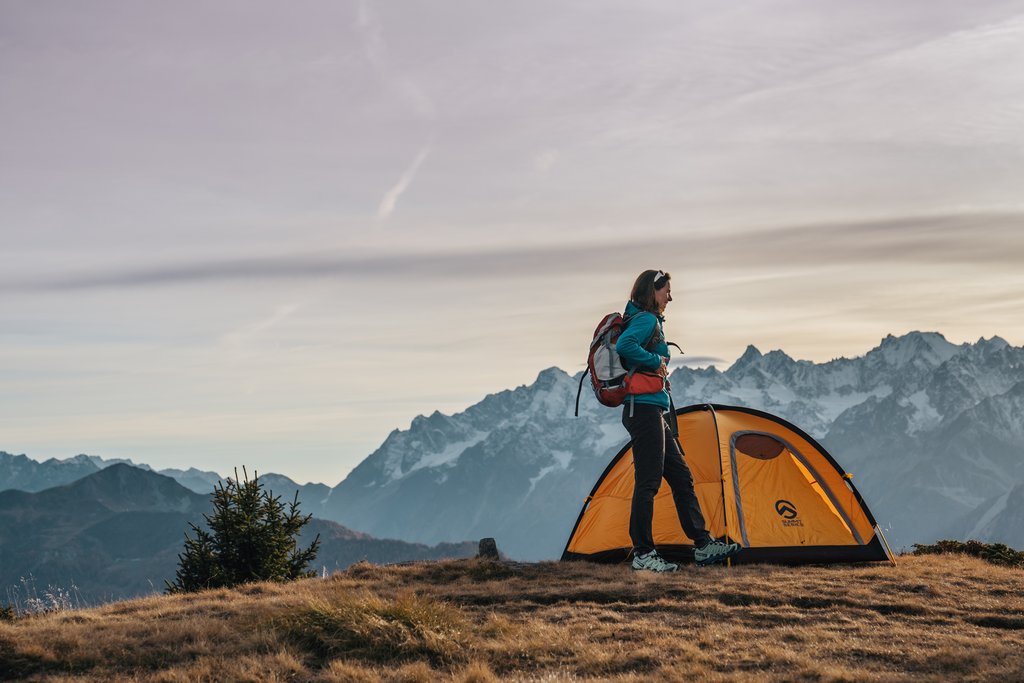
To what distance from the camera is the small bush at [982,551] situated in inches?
710

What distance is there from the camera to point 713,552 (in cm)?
1581

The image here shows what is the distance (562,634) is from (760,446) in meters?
8.76

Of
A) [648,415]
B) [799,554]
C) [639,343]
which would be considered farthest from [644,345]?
[799,554]

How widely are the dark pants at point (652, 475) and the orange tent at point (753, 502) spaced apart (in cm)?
149

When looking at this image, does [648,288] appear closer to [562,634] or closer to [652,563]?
[652,563]

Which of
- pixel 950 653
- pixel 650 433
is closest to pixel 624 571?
pixel 650 433

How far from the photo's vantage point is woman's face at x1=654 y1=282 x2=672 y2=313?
15.2m

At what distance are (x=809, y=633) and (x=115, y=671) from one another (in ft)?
24.9

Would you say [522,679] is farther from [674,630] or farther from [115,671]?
[115,671]

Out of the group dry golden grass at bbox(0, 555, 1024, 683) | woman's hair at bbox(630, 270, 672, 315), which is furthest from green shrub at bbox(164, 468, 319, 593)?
woman's hair at bbox(630, 270, 672, 315)

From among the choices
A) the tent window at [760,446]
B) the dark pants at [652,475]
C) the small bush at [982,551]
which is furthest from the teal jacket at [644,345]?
the small bush at [982,551]

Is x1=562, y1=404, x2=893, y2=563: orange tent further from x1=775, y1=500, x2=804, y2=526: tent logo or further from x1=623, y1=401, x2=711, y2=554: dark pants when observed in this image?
x1=623, y1=401, x2=711, y2=554: dark pants

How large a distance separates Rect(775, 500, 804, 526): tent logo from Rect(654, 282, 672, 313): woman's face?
15.6ft

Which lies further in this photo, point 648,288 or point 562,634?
point 648,288
